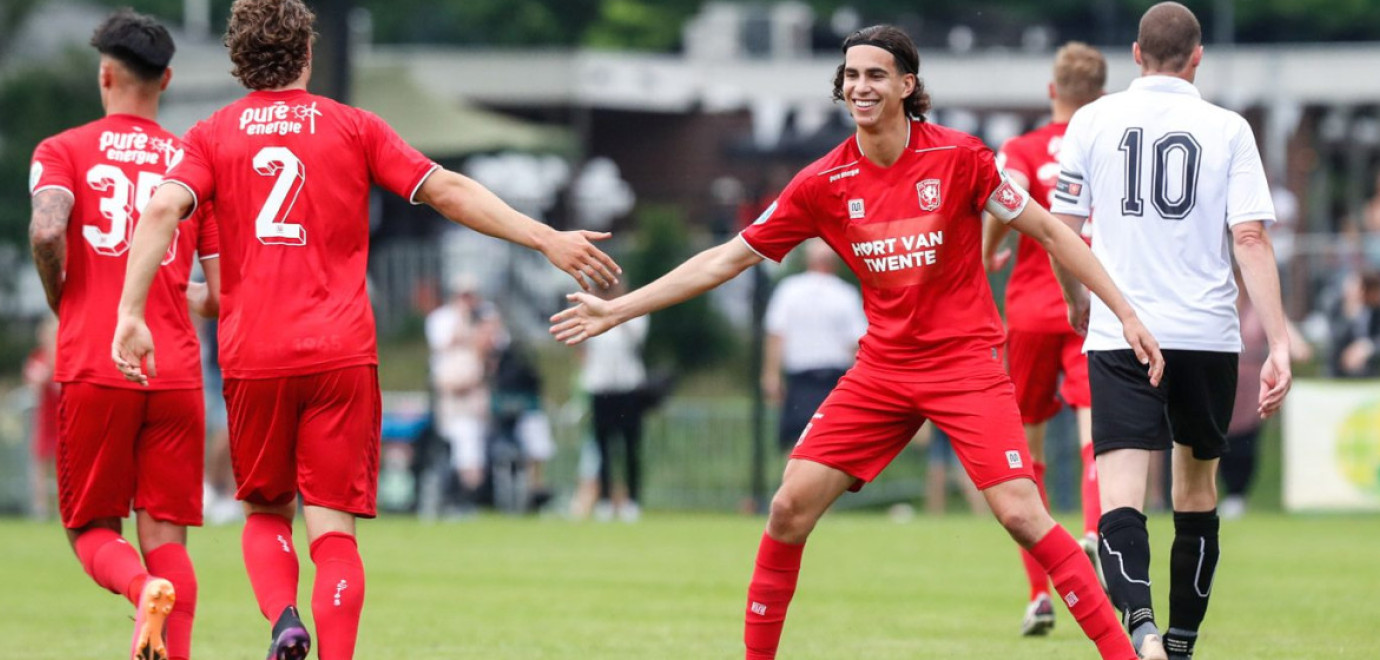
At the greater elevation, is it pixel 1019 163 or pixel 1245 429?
pixel 1019 163

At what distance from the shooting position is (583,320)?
6555mm

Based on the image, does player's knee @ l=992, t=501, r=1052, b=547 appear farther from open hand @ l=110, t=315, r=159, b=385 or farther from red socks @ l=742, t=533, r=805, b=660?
open hand @ l=110, t=315, r=159, b=385

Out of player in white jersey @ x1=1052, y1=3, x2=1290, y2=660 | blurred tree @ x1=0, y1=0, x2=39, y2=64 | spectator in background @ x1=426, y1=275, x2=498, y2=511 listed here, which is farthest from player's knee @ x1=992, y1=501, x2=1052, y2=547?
blurred tree @ x1=0, y1=0, x2=39, y2=64

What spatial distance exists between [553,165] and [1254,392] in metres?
22.1

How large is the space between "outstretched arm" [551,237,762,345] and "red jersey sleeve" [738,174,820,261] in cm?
5

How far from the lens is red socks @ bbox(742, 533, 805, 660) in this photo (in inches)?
266

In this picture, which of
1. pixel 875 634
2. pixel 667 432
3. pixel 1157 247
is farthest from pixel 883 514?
pixel 1157 247

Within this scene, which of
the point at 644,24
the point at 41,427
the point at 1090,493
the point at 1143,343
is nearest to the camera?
the point at 1143,343

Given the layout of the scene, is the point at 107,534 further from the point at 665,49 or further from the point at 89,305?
the point at 665,49

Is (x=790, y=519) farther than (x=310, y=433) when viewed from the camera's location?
Yes

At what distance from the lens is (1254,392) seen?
16219mm

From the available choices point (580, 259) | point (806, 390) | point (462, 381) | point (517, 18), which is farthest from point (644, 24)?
point (580, 259)

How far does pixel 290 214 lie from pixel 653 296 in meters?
1.25

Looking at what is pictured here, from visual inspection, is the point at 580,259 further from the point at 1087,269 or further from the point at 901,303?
the point at 1087,269
